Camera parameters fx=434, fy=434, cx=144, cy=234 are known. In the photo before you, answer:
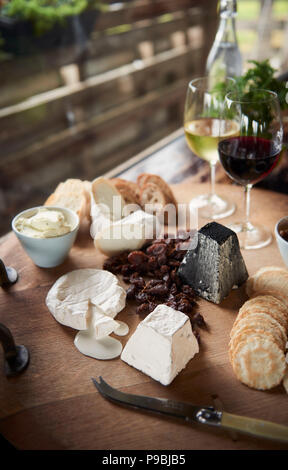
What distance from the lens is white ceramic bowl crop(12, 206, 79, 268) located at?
1134mm

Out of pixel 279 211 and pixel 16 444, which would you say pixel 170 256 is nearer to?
pixel 279 211

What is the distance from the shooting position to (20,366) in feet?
2.95

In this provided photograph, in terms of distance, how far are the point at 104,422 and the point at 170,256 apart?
0.51 meters

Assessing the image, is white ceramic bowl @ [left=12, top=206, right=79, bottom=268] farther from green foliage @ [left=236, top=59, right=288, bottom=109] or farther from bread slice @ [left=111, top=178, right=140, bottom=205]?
green foliage @ [left=236, top=59, right=288, bottom=109]

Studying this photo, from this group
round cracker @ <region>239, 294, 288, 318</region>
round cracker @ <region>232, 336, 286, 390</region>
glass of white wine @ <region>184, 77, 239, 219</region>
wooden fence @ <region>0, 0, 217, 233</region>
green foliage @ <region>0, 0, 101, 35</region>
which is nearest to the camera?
round cracker @ <region>232, 336, 286, 390</region>

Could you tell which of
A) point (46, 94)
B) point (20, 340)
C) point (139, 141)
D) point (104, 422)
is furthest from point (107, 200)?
point (139, 141)

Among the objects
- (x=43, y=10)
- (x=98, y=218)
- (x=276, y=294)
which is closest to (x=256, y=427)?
(x=276, y=294)

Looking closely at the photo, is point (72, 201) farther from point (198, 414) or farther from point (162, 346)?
point (198, 414)

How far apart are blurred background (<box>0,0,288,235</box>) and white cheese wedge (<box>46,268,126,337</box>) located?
88.3 inches

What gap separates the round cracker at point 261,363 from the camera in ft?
2.74

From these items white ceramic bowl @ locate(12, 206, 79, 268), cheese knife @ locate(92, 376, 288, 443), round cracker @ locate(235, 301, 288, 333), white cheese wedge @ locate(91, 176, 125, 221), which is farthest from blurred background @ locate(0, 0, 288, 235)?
cheese knife @ locate(92, 376, 288, 443)

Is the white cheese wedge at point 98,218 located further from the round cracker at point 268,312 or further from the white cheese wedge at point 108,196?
the round cracker at point 268,312

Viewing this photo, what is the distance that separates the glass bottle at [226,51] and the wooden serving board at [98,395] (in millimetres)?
1062
